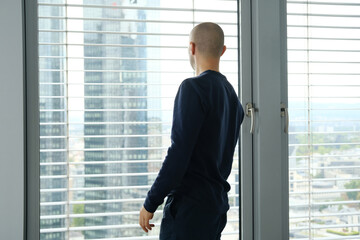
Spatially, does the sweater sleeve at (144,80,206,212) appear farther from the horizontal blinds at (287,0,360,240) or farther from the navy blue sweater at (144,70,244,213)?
the horizontal blinds at (287,0,360,240)

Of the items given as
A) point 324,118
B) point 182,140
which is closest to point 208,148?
point 182,140

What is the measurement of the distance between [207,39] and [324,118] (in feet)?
3.23

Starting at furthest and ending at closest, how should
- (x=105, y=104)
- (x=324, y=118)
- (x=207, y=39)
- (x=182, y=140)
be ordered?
1. (x=324, y=118)
2. (x=105, y=104)
3. (x=207, y=39)
4. (x=182, y=140)

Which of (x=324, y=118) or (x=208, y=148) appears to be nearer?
(x=208, y=148)

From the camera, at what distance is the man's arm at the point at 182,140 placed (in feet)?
4.40

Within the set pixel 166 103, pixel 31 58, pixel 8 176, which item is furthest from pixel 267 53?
pixel 8 176

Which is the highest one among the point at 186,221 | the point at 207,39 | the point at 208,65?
the point at 207,39

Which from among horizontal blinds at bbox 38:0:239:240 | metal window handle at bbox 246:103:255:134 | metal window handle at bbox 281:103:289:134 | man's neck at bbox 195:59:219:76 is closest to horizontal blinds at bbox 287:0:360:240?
metal window handle at bbox 281:103:289:134

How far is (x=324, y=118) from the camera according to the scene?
2.06 meters

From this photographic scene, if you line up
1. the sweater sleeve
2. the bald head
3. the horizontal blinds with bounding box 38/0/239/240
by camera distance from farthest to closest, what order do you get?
1. the horizontal blinds with bounding box 38/0/239/240
2. the bald head
3. the sweater sleeve

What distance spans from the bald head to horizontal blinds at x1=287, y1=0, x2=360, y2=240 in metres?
0.70

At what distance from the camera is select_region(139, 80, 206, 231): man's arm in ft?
4.40

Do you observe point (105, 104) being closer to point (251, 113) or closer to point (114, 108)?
point (114, 108)

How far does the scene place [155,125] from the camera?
1.91 meters
